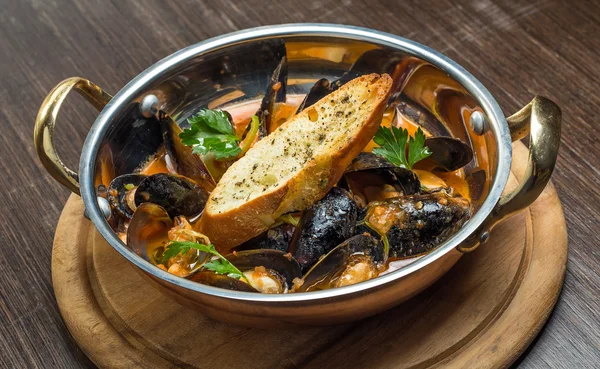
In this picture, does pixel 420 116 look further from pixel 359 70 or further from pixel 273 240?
pixel 273 240

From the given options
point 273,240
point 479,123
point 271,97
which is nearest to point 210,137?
point 271,97

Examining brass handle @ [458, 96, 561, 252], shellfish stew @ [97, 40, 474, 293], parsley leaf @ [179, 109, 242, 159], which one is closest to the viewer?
brass handle @ [458, 96, 561, 252]

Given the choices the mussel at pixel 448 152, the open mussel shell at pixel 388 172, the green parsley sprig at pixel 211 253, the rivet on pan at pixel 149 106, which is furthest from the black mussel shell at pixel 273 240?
the rivet on pan at pixel 149 106

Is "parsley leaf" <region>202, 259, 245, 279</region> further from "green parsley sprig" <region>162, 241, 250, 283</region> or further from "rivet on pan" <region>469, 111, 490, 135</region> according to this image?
"rivet on pan" <region>469, 111, 490, 135</region>

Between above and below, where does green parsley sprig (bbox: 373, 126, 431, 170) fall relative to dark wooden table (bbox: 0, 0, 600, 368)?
above

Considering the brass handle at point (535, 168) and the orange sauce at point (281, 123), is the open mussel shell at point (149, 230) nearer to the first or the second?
the orange sauce at point (281, 123)

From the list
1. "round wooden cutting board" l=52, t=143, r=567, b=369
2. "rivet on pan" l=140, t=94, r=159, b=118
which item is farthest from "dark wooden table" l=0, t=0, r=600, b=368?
"rivet on pan" l=140, t=94, r=159, b=118

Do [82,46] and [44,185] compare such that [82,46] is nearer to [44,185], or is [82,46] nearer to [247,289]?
[44,185]
